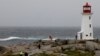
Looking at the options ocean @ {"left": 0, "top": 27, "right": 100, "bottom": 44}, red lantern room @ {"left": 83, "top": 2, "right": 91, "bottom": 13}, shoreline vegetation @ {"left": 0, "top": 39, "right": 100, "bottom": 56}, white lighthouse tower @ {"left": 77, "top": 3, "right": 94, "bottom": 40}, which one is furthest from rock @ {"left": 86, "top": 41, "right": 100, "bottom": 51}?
ocean @ {"left": 0, "top": 27, "right": 100, "bottom": 44}

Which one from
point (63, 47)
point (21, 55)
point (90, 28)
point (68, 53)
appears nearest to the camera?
point (21, 55)

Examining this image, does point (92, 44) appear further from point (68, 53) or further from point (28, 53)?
point (28, 53)

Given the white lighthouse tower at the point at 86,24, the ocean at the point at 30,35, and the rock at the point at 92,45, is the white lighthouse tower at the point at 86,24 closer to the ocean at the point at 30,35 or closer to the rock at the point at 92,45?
the rock at the point at 92,45

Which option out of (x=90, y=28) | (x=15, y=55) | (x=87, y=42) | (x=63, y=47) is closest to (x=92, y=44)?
(x=87, y=42)

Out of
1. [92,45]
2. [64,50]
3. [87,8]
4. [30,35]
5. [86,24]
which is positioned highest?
[87,8]

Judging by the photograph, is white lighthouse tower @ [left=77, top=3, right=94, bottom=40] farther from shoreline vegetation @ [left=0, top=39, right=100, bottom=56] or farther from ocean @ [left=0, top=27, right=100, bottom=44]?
ocean @ [left=0, top=27, right=100, bottom=44]

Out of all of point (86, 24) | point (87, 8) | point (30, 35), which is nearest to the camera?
point (86, 24)

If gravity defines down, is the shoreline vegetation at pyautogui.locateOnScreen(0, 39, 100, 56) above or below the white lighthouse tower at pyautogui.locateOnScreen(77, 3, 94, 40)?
below

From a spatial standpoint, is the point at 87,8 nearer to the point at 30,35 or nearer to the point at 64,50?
the point at 64,50

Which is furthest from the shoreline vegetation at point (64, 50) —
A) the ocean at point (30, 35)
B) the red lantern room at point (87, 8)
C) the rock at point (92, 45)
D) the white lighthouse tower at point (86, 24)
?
the ocean at point (30, 35)

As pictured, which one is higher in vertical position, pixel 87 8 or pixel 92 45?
pixel 87 8

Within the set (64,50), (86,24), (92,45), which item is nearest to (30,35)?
(86,24)

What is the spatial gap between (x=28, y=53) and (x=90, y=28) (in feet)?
40.2

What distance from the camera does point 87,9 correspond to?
38.8 meters
